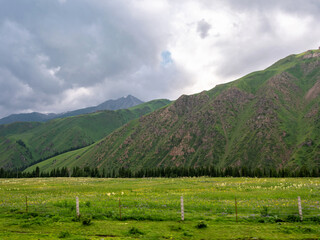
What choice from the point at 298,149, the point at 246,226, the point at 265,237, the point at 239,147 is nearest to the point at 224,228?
the point at 246,226

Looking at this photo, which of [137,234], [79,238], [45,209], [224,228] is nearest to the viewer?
[79,238]

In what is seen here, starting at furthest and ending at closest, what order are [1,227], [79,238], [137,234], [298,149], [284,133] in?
[284,133]
[298,149]
[1,227]
[137,234]
[79,238]

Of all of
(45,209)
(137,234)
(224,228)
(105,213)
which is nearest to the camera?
(137,234)

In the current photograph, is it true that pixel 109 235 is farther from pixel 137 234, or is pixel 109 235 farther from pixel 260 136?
pixel 260 136

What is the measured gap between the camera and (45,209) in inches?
982

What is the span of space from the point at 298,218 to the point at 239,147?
629ft

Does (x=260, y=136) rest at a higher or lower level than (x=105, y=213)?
higher

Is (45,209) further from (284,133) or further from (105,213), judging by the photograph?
(284,133)

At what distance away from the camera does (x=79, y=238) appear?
14.3 meters

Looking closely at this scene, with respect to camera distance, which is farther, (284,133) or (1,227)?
(284,133)

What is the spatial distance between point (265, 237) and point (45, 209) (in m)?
23.1

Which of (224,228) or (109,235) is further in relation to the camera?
(224,228)

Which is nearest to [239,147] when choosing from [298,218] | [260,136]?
[260,136]

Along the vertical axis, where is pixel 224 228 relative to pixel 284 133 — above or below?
below
